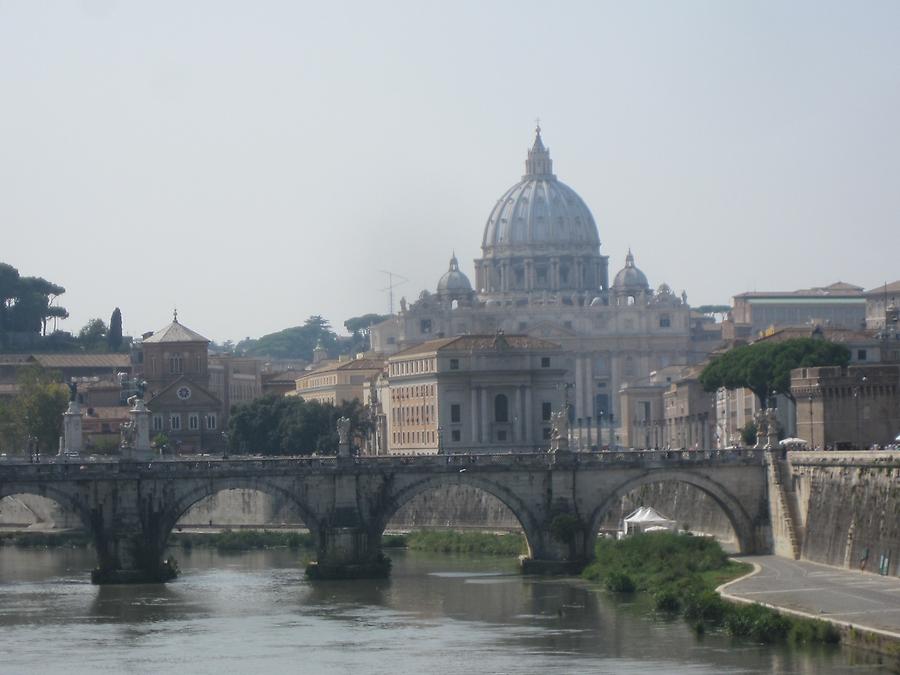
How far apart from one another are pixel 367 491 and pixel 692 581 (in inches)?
546

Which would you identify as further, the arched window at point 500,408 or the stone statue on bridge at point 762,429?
the arched window at point 500,408

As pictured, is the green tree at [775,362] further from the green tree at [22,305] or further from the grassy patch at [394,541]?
the green tree at [22,305]

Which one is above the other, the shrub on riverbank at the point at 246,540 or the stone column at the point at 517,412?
the stone column at the point at 517,412

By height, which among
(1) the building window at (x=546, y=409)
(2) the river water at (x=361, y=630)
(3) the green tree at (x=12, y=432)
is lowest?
(2) the river water at (x=361, y=630)

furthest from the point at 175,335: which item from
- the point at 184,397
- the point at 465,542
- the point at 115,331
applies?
the point at 465,542

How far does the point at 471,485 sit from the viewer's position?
276 ft

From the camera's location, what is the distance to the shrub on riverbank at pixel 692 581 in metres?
63.2

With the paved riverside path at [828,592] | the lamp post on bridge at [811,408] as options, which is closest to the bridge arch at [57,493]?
the paved riverside path at [828,592]

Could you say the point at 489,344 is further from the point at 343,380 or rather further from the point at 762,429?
the point at 762,429

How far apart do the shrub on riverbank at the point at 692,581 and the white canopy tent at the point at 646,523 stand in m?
0.90

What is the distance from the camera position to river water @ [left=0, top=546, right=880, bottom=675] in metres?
62.7

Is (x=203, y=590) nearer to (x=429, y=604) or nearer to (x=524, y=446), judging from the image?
(x=429, y=604)

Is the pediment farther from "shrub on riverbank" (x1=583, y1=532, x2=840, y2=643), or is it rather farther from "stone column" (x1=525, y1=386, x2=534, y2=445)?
"shrub on riverbank" (x1=583, y1=532, x2=840, y2=643)

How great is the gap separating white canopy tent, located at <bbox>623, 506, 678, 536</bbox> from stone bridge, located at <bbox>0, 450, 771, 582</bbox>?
4.42m
